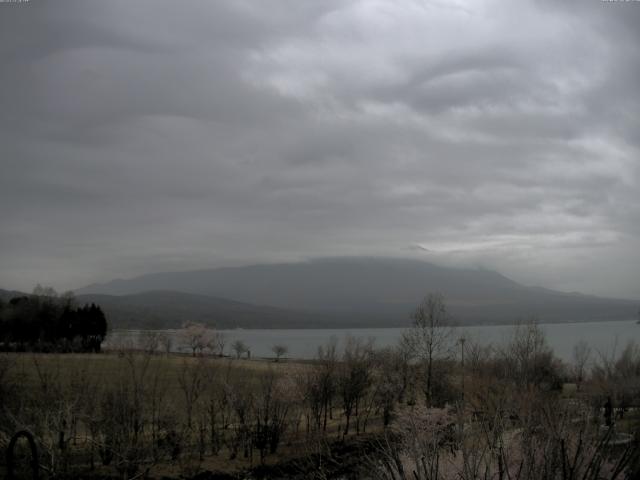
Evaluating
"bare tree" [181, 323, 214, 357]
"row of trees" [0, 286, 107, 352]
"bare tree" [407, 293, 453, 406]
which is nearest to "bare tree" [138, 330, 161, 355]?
"bare tree" [407, 293, 453, 406]

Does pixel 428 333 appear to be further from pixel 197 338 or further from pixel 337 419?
pixel 197 338

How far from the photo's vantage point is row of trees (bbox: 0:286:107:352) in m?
100

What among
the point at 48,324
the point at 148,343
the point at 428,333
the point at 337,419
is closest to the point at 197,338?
the point at 48,324

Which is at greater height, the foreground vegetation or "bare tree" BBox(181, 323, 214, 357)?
the foreground vegetation

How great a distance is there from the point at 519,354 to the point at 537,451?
4395 cm

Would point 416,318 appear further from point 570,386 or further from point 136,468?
point 136,468

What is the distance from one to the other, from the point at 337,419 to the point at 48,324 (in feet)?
249

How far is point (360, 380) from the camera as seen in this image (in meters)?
44.6

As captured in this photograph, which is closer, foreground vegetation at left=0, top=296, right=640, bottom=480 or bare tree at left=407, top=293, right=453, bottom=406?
foreground vegetation at left=0, top=296, right=640, bottom=480

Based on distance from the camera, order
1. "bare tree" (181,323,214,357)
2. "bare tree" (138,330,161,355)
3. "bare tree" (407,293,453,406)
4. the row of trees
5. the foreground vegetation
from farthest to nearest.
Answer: "bare tree" (181,323,214,357), the row of trees, "bare tree" (407,293,453,406), "bare tree" (138,330,161,355), the foreground vegetation

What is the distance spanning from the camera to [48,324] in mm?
104062

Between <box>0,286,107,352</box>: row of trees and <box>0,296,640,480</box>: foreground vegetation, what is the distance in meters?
58.3

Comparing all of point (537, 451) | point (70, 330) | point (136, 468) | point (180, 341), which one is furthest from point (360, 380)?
point (180, 341)

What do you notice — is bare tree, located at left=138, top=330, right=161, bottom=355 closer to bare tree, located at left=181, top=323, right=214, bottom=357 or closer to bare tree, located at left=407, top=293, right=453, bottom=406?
bare tree, located at left=407, top=293, right=453, bottom=406
